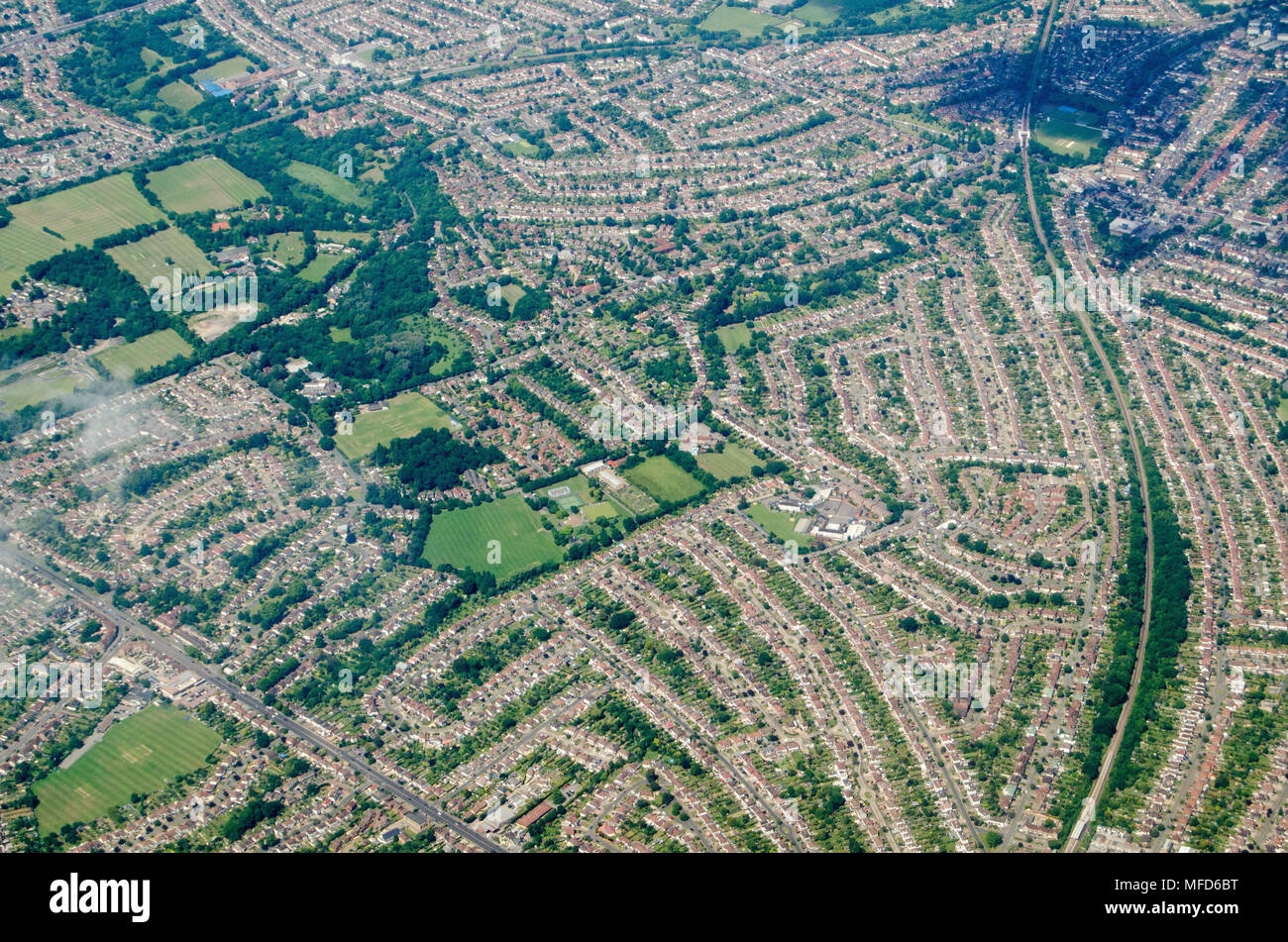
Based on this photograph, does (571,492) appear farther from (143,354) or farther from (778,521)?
(143,354)

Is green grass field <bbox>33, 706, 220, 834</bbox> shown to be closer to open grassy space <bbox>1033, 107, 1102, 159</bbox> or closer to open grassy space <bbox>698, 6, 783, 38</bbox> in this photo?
open grassy space <bbox>1033, 107, 1102, 159</bbox>

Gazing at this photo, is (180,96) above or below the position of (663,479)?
below

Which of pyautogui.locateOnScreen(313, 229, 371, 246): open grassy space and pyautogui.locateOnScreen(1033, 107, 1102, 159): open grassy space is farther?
pyautogui.locateOnScreen(1033, 107, 1102, 159): open grassy space

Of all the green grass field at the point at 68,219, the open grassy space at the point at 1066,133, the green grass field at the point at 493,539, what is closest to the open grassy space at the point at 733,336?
the green grass field at the point at 493,539

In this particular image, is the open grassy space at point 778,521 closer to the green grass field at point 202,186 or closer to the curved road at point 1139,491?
the curved road at point 1139,491

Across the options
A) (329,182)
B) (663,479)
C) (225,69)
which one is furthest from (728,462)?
(225,69)

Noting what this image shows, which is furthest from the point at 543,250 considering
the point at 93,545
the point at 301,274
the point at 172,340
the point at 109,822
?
the point at 109,822

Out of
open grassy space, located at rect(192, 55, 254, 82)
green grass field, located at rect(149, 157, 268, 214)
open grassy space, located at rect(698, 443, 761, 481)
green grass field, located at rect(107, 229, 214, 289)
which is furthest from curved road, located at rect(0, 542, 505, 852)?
open grassy space, located at rect(192, 55, 254, 82)
